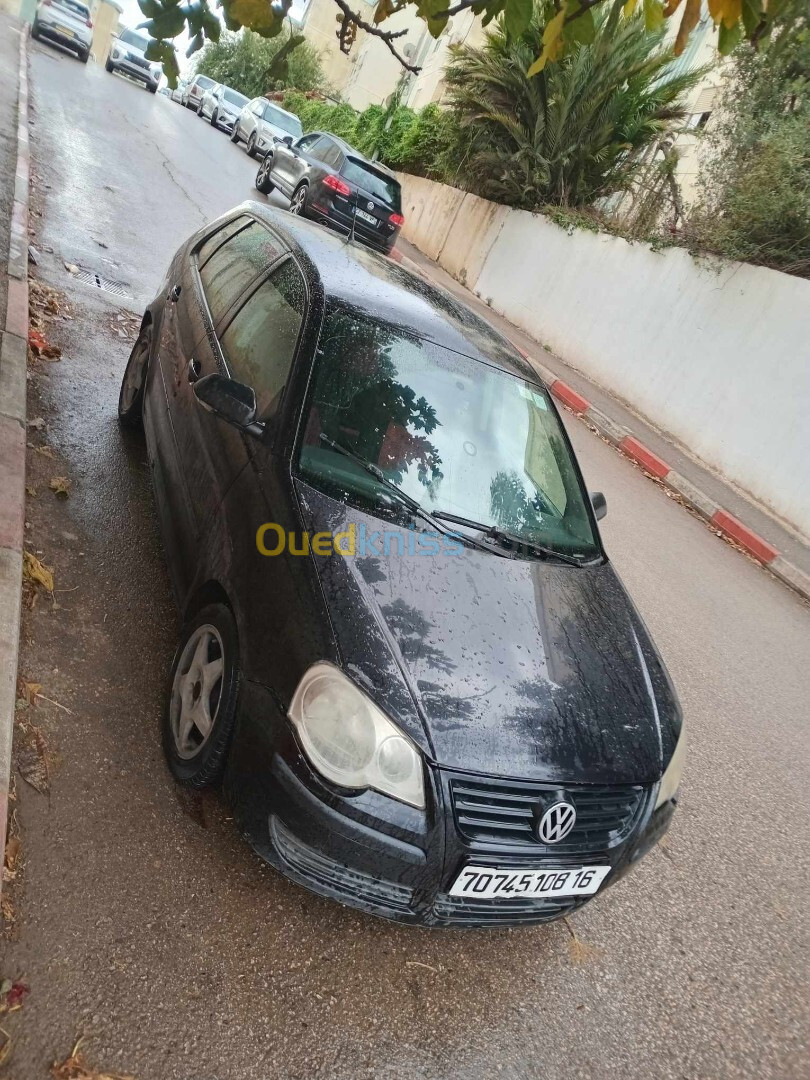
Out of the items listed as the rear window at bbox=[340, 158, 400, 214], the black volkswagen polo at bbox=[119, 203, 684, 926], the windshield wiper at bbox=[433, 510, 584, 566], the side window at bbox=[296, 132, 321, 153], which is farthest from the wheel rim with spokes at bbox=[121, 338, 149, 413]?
the side window at bbox=[296, 132, 321, 153]

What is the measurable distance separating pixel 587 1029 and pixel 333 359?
2532mm

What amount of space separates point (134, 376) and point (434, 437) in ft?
8.19

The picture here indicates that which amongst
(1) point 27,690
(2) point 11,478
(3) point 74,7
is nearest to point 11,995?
(1) point 27,690

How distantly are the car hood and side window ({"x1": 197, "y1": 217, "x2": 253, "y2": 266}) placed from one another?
2464 millimetres

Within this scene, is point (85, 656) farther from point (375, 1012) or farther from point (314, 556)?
point (375, 1012)

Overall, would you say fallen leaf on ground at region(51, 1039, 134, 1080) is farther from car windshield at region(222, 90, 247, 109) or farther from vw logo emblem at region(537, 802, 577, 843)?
car windshield at region(222, 90, 247, 109)

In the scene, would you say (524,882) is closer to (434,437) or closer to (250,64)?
(434,437)

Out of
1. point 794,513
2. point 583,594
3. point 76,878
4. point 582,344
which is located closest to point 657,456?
point 794,513

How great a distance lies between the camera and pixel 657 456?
10398 millimetres

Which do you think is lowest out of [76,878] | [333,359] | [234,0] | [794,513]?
[76,878]

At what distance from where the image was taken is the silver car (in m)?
22.9

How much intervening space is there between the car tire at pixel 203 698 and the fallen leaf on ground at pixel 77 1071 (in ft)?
2.76

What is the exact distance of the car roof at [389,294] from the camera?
3.46 metres

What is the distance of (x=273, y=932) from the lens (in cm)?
239
